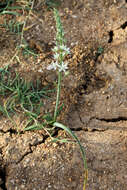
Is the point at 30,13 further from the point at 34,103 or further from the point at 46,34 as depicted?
the point at 34,103

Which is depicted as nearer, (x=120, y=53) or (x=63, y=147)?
(x=63, y=147)

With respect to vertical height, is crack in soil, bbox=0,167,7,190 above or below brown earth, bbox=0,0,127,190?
below

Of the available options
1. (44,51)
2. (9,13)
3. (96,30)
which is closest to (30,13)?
(9,13)

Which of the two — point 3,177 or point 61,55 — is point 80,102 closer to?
point 61,55

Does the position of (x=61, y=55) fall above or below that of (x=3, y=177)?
above

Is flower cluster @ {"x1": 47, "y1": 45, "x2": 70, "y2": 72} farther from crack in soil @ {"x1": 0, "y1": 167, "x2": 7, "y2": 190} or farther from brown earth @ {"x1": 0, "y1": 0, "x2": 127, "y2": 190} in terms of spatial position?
crack in soil @ {"x1": 0, "y1": 167, "x2": 7, "y2": 190}

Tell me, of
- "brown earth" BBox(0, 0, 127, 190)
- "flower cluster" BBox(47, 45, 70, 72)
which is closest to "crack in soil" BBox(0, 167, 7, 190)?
"brown earth" BBox(0, 0, 127, 190)

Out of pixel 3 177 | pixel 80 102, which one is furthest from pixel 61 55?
pixel 3 177

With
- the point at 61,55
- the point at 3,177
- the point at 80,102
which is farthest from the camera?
the point at 80,102

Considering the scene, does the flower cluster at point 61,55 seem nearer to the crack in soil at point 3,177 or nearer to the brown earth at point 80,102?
the brown earth at point 80,102
